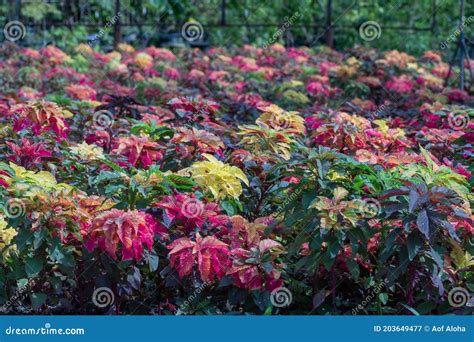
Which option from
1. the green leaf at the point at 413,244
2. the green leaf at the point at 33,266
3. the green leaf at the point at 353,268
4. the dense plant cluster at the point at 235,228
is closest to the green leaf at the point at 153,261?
the dense plant cluster at the point at 235,228

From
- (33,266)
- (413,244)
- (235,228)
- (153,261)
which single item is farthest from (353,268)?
(33,266)

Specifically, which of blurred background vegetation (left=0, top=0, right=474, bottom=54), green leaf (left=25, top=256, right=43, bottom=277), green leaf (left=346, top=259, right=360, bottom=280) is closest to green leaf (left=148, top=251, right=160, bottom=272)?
green leaf (left=25, top=256, right=43, bottom=277)

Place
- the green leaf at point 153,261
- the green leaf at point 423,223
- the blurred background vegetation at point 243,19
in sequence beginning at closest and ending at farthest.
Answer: the green leaf at point 423,223 → the green leaf at point 153,261 → the blurred background vegetation at point 243,19

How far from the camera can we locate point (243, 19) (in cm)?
1287

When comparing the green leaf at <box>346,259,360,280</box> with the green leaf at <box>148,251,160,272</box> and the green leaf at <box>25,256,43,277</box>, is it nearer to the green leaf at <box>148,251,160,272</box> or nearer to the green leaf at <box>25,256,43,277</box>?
the green leaf at <box>148,251,160,272</box>

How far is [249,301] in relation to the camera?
109 inches

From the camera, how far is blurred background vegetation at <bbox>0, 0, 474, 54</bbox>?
→ 11.9 metres

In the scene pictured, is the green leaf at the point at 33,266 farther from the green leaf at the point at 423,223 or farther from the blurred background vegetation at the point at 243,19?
the blurred background vegetation at the point at 243,19

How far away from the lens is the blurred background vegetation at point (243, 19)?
39.2 feet

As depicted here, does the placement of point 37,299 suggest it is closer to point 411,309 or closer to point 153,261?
point 153,261

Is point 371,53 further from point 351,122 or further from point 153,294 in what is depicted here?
point 153,294

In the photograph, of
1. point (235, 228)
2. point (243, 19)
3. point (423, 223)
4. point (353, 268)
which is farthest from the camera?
point (243, 19)

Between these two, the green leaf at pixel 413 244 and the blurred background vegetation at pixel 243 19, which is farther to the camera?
the blurred background vegetation at pixel 243 19

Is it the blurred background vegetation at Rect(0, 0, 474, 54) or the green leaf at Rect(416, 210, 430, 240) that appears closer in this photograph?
the green leaf at Rect(416, 210, 430, 240)
